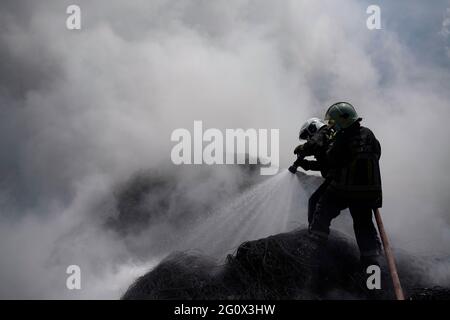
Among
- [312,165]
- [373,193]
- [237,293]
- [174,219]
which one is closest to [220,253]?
[237,293]

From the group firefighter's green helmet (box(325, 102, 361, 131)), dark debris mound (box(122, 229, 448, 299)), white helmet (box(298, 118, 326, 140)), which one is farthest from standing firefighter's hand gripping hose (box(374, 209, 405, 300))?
white helmet (box(298, 118, 326, 140))

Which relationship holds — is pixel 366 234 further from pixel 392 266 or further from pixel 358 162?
pixel 358 162

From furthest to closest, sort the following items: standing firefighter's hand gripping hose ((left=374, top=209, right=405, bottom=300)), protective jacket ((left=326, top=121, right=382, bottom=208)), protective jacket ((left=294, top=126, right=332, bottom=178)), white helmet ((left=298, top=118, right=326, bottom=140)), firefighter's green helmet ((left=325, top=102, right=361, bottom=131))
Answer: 1. white helmet ((left=298, top=118, right=326, bottom=140))
2. protective jacket ((left=294, top=126, right=332, bottom=178))
3. firefighter's green helmet ((left=325, top=102, right=361, bottom=131))
4. protective jacket ((left=326, top=121, right=382, bottom=208))
5. standing firefighter's hand gripping hose ((left=374, top=209, right=405, bottom=300))

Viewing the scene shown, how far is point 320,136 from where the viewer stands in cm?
884

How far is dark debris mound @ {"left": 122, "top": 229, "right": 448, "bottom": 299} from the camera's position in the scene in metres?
8.62

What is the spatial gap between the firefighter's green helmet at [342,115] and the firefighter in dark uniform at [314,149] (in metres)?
0.51

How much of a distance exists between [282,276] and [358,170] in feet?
9.93

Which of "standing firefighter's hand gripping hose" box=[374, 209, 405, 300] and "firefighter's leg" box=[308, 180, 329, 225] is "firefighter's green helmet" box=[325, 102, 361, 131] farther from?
"standing firefighter's hand gripping hose" box=[374, 209, 405, 300]

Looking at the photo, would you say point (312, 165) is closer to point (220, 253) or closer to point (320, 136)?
point (320, 136)

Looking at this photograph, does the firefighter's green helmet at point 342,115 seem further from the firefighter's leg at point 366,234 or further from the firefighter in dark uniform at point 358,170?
the firefighter's leg at point 366,234

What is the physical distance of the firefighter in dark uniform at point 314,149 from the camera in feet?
28.9

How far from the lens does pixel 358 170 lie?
325 inches

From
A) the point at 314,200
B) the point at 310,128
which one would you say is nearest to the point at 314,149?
the point at 310,128

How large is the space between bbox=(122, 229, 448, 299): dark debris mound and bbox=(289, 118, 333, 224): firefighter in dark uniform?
3.20 feet
